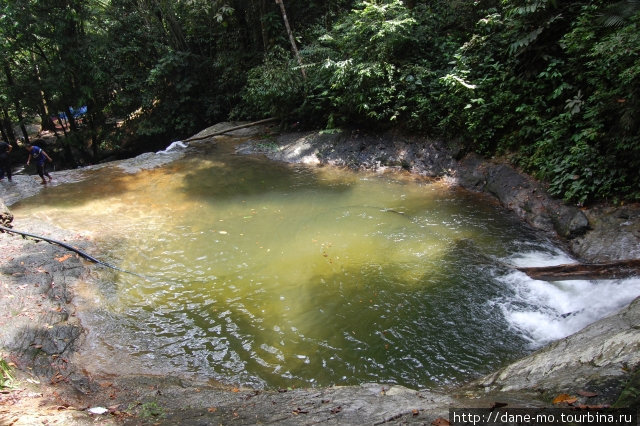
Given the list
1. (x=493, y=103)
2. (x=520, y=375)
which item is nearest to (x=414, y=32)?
(x=493, y=103)

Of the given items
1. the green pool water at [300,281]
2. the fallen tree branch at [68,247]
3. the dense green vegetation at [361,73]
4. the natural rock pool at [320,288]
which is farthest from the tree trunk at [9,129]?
the fallen tree branch at [68,247]

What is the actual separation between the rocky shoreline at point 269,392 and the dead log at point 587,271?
48 cm

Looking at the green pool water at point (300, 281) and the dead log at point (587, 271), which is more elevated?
the green pool water at point (300, 281)

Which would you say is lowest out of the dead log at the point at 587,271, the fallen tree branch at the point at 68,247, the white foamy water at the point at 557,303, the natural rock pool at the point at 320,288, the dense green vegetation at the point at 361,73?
the white foamy water at the point at 557,303

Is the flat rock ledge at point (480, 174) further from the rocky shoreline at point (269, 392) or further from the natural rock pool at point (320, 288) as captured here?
the natural rock pool at point (320, 288)

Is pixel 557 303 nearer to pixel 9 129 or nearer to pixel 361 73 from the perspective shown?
pixel 361 73

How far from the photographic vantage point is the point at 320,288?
20.5ft

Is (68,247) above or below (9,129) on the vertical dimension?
below

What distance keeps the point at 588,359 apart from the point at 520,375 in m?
0.62

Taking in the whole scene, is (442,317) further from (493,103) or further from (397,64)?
(397,64)

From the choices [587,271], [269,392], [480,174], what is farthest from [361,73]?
[269,392]

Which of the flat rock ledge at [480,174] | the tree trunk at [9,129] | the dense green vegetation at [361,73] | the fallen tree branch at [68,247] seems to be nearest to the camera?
the flat rock ledge at [480,174]

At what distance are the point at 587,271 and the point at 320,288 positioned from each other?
4.08 metres

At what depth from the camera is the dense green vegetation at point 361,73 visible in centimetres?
723
